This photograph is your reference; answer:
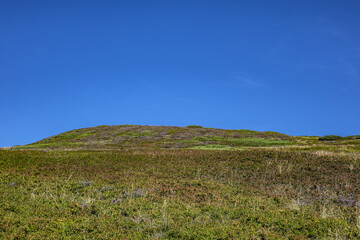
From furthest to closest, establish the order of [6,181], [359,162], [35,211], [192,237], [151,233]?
[359,162] < [6,181] < [35,211] < [151,233] < [192,237]

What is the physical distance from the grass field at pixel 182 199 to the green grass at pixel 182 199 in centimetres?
5

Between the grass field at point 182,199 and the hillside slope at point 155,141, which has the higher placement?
the hillside slope at point 155,141

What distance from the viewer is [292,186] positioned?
58.9ft

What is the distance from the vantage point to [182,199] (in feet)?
44.8

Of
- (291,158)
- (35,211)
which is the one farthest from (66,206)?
(291,158)

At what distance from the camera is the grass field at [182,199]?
30.2 ft

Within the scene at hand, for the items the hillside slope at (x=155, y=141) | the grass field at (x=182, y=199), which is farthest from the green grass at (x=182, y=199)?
the hillside slope at (x=155, y=141)

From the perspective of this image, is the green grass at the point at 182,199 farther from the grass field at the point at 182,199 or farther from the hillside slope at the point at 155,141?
the hillside slope at the point at 155,141

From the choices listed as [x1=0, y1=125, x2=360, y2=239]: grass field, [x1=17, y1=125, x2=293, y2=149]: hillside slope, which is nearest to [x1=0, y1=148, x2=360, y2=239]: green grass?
[x1=0, y1=125, x2=360, y2=239]: grass field

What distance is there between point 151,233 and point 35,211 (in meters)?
5.27

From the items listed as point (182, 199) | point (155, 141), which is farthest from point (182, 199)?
point (155, 141)

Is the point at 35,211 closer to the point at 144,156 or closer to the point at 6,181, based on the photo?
the point at 6,181

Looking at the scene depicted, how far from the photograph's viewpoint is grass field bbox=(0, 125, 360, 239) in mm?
9211

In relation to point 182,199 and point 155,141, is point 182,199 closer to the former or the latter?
point 182,199
